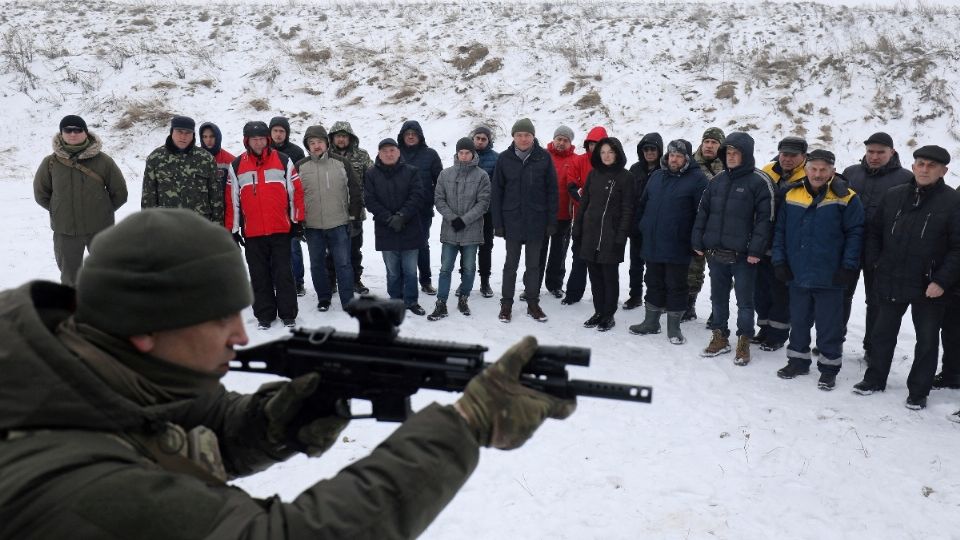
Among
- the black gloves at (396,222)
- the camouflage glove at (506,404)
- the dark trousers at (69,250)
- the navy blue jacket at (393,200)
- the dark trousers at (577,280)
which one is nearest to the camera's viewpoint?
the camouflage glove at (506,404)

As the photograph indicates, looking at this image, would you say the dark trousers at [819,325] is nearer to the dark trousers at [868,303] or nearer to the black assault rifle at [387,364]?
the dark trousers at [868,303]

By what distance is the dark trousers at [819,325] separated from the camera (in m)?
5.96

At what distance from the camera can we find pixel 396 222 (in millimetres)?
7504

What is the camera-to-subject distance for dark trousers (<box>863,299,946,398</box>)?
5.46m

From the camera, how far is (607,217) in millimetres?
7434

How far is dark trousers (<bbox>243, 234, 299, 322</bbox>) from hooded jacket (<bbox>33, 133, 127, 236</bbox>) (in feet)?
5.40

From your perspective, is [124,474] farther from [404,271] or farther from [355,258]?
[355,258]

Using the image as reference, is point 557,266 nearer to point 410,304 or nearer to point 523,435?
point 410,304

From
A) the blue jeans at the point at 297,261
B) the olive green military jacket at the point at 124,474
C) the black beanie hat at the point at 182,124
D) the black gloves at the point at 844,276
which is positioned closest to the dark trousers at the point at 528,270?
the blue jeans at the point at 297,261

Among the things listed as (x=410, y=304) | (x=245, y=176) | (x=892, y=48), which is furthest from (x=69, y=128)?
(x=892, y=48)

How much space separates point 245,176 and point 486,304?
131 inches

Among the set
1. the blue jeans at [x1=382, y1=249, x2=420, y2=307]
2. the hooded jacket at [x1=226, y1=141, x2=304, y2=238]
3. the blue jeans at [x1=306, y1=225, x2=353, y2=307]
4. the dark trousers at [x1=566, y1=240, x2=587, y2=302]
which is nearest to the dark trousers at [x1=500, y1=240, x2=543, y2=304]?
the dark trousers at [x1=566, y1=240, x2=587, y2=302]

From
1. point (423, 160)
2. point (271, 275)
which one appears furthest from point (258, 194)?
point (423, 160)

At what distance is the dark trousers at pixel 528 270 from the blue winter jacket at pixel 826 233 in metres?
2.91
